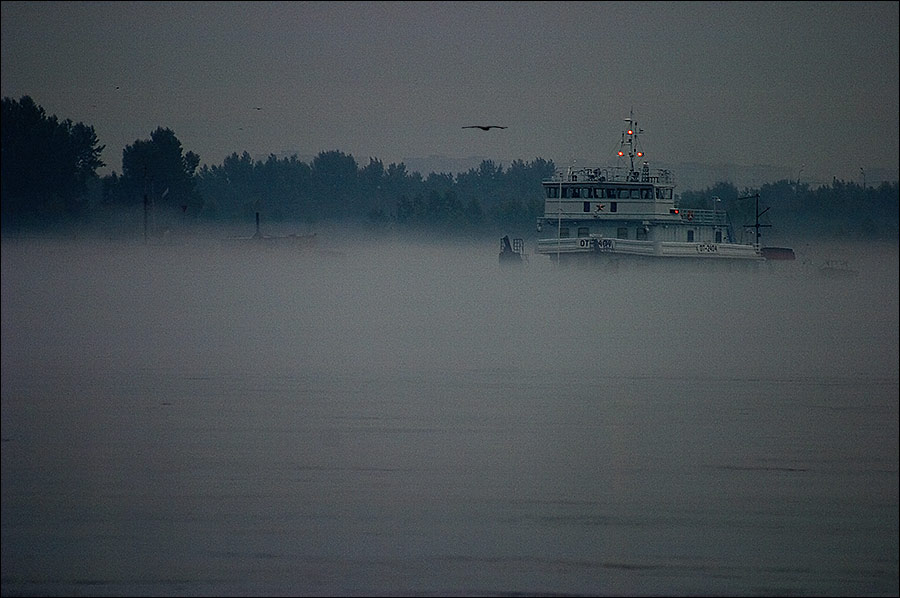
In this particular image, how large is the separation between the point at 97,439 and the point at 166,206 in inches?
3225

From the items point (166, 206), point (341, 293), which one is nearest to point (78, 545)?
point (341, 293)

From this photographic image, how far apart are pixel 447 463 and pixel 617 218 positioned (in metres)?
64.5

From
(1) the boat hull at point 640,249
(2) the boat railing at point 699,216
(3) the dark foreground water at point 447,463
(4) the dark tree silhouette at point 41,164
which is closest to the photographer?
(3) the dark foreground water at point 447,463

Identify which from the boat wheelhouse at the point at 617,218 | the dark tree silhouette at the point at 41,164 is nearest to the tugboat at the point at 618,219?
the boat wheelhouse at the point at 617,218

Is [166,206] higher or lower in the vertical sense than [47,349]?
higher

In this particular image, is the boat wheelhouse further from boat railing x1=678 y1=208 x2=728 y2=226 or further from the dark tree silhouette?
the dark tree silhouette

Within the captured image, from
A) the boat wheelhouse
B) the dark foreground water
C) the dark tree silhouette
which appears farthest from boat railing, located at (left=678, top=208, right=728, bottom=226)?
the dark foreground water

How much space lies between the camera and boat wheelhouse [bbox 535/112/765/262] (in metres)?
76.9

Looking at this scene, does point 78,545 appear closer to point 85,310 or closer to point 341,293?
point 85,310

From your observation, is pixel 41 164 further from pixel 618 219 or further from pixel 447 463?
pixel 447 463

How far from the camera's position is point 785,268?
10206 cm

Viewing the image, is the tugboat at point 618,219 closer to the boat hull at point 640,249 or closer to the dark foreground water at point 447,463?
the boat hull at point 640,249

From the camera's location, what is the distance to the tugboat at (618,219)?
77.0m

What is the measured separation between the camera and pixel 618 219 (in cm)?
7862
